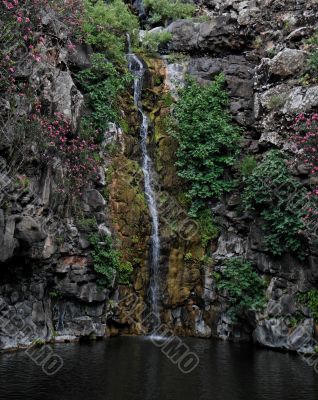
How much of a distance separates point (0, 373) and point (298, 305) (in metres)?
11.7

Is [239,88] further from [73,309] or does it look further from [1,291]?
[1,291]

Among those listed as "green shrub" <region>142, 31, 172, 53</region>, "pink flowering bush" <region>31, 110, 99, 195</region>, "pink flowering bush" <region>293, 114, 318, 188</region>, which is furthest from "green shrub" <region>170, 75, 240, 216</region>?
"green shrub" <region>142, 31, 172, 53</region>

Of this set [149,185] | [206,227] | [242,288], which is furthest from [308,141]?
[149,185]

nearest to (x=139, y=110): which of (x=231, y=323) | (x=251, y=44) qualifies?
(x=251, y=44)

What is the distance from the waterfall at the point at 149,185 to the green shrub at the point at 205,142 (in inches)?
64.6

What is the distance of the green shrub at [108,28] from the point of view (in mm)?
24084

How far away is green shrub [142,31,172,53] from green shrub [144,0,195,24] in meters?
3.16

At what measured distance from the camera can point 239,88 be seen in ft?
82.0

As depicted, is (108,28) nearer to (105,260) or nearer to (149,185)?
(149,185)

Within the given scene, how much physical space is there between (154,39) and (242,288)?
54.2 feet

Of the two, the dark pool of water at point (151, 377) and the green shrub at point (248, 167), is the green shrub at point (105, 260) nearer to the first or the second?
the dark pool of water at point (151, 377)

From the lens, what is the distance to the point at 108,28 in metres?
25.6

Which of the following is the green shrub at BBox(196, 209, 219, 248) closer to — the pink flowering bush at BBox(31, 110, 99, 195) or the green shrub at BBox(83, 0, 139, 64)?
the pink flowering bush at BBox(31, 110, 99, 195)

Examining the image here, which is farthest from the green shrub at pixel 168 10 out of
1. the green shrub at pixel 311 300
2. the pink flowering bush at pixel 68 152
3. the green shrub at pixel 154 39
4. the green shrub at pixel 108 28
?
the green shrub at pixel 311 300
